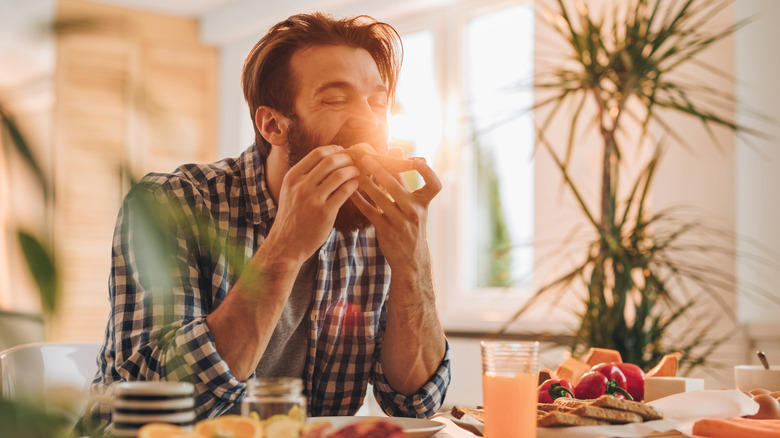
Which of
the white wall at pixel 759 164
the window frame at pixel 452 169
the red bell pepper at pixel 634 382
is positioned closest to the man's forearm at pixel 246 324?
the red bell pepper at pixel 634 382

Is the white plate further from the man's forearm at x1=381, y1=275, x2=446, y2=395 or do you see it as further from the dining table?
the man's forearm at x1=381, y1=275, x2=446, y2=395

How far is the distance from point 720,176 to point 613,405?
201 cm

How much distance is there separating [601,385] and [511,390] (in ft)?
1.03

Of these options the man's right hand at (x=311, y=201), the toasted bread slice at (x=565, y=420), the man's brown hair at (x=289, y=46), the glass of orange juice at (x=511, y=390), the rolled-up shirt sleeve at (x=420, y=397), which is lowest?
the rolled-up shirt sleeve at (x=420, y=397)

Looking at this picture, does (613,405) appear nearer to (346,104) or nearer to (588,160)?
(346,104)

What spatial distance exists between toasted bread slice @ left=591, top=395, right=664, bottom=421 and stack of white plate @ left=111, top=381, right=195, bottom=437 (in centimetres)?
50

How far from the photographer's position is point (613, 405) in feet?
2.89

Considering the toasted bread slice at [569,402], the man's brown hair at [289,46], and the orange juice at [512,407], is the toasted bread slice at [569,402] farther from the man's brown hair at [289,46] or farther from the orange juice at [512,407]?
the man's brown hair at [289,46]

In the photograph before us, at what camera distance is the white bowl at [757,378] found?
3.92 ft

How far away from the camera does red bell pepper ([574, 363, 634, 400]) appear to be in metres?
1.08

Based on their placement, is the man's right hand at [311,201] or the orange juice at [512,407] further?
the man's right hand at [311,201]

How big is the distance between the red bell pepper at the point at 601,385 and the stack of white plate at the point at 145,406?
0.68 metres

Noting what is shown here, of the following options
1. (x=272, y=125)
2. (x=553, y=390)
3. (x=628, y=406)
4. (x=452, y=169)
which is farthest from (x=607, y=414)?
(x=452, y=169)

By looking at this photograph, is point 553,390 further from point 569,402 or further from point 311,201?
point 311,201
